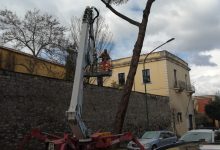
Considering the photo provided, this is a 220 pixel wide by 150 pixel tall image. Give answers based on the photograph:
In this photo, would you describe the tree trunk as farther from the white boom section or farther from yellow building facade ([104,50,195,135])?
yellow building facade ([104,50,195,135])

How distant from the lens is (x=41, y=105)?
939 inches

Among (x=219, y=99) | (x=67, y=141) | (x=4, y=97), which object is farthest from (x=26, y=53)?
(x=219, y=99)

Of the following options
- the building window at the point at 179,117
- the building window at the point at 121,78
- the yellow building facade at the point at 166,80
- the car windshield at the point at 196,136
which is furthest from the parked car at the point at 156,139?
the building window at the point at 121,78

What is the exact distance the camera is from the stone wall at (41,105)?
21.4 metres

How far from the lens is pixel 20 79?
73.4ft

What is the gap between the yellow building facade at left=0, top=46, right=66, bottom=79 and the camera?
32.5 m

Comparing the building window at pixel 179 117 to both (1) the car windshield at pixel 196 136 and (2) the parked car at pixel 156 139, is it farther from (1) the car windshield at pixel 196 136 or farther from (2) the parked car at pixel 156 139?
(1) the car windshield at pixel 196 136

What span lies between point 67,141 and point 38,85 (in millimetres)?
12912

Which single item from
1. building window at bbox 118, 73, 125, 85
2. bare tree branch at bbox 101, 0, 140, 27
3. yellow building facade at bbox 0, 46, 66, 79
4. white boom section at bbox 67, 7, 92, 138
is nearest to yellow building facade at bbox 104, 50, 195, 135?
building window at bbox 118, 73, 125, 85

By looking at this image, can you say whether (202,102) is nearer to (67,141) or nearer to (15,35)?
(15,35)

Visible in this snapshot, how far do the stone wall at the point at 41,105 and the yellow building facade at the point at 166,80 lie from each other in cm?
1472

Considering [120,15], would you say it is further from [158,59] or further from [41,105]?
[158,59]

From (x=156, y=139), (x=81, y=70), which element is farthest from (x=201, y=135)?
(x=81, y=70)

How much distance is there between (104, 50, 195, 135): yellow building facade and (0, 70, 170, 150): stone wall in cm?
1472
